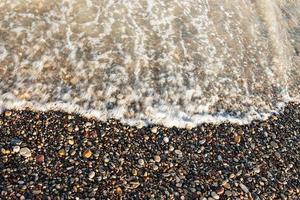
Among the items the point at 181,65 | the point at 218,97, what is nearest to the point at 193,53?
the point at 181,65

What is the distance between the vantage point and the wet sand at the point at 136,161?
4.56 m

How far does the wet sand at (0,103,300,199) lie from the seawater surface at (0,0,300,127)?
297mm

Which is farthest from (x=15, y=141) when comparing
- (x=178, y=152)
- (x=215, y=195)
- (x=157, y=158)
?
(x=215, y=195)

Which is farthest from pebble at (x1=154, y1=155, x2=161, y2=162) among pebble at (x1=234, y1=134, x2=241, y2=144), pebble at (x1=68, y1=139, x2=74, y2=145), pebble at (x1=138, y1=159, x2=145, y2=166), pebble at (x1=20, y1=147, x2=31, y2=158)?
pebble at (x1=20, y1=147, x2=31, y2=158)

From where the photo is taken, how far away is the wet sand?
456 centimetres

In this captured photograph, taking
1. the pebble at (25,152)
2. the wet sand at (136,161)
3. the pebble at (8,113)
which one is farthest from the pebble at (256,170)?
the pebble at (8,113)

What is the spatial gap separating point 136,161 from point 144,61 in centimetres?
198

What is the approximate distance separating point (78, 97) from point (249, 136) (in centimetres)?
237

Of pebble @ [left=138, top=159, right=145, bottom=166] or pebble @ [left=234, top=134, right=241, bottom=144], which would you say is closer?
pebble @ [left=138, top=159, right=145, bottom=166]

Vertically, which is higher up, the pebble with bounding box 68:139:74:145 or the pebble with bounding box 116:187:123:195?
the pebble with bounding box 68:139:74:145

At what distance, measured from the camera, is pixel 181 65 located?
21.8ft

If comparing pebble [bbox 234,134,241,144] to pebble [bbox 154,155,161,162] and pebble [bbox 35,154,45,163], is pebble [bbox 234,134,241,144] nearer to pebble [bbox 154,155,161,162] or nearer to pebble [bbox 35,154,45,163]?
pebble [bbox 154,155,161,162]

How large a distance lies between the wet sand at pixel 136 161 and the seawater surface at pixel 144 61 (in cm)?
30

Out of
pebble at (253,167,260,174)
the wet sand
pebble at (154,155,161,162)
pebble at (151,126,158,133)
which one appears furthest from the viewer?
pebble at (151,126,158,133)
